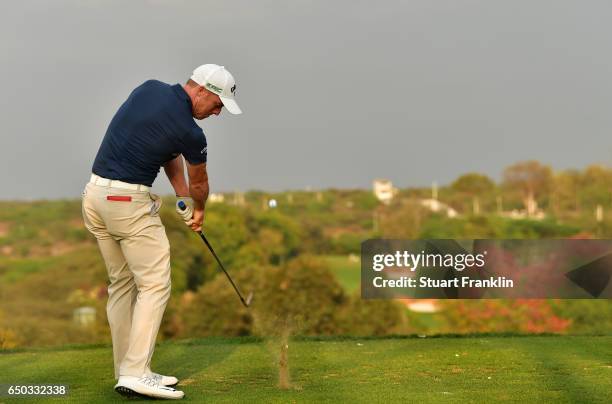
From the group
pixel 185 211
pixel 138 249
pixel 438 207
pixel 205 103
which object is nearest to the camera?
pixel 205 103

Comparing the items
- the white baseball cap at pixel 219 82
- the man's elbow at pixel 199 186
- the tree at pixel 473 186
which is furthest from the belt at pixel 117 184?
the tree at pixel 473 186

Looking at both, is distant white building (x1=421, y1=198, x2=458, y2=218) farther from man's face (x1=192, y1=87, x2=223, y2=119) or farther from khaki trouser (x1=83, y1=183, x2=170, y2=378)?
man's face (x1=192, y1=87, x2=223, y2=119)

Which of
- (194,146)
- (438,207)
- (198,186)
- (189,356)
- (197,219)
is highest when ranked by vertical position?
(438,207)

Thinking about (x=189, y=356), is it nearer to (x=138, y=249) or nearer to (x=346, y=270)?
(x=138, y=249)

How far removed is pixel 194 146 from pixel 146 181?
1.63 ft

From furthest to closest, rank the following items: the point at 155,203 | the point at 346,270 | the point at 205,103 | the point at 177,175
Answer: the point at 346,270
the point at 177,175
the point at 155,203
the point at 205,103

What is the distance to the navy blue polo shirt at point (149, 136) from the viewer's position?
6.97 metres

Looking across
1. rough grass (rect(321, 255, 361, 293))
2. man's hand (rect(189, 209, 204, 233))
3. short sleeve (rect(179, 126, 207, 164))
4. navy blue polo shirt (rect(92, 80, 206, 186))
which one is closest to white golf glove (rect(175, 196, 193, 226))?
man's hand (rect(189, 209, 204, 233))

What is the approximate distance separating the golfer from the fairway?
42cm

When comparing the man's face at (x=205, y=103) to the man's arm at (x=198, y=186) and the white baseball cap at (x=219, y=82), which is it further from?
the man's arm at (x=198, y=186)

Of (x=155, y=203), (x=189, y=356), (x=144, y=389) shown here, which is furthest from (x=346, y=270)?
(x=144, y=389)

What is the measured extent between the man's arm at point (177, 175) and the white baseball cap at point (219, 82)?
771mm

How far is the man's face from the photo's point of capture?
7090mm

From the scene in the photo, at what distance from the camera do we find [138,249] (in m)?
7.25
